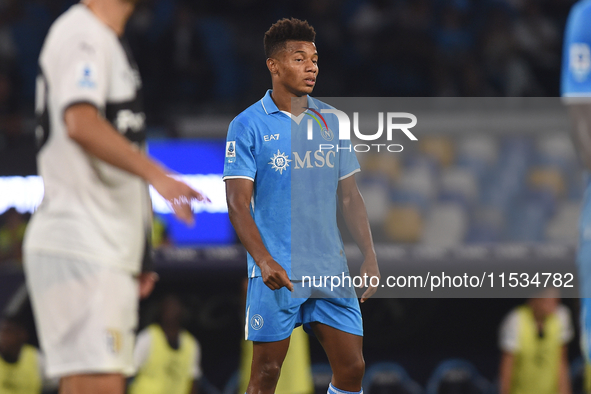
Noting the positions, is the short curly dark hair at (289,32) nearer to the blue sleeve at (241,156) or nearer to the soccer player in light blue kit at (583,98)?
the blue sleeve at (241,156)

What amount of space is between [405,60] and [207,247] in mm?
3846

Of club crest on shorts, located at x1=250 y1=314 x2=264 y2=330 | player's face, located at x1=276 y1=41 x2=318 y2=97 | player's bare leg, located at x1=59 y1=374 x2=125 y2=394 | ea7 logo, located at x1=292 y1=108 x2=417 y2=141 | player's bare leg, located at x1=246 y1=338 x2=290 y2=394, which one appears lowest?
player's bare leg, located at x1=59 y1=374 x2=125 y2=394

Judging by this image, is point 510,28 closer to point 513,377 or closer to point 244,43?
point 244,43

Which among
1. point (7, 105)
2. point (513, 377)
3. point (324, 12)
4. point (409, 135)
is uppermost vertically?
point (324, 12)

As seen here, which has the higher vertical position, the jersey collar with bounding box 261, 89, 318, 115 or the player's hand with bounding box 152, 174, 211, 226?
the jersey collar with bounding box 261, 89, 318, 115

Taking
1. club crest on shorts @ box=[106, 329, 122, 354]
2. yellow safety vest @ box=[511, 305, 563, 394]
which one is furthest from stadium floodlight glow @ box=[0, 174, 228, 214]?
club crest on shorts @ box=[106, 329, 122, 354]

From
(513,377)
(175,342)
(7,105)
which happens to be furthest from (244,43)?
(513,377)

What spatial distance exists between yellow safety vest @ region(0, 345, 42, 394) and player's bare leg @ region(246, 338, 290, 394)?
488cm

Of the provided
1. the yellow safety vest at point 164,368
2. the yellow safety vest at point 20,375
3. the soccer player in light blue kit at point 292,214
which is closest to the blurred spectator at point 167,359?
the yellow safety vest at point 164,368

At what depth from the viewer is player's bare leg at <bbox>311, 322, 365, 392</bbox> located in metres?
3.88

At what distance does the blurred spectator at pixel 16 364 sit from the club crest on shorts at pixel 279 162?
5.04m

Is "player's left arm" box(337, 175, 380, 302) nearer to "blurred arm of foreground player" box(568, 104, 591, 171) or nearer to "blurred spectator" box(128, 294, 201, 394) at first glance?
"blurred arm of foreground player" box(568, 104, 591, 171)

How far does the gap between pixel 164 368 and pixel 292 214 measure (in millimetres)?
4822

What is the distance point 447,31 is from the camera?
1038 cm
